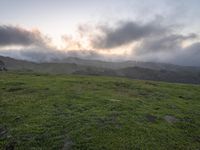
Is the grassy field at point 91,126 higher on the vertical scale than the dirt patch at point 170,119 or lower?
higher

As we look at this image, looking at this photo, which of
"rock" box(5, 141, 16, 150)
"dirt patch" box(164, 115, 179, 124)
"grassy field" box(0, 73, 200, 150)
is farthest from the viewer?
"dirt patch" box(164, 115, 179, 124)

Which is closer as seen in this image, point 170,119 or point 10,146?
point 10,146

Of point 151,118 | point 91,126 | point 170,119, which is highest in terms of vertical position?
point 91,126

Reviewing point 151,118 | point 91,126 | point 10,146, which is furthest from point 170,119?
point 10,146

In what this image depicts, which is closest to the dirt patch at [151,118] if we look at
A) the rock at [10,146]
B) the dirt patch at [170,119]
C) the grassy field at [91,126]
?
the grassy field at [91,126]

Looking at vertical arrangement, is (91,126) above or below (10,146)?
above

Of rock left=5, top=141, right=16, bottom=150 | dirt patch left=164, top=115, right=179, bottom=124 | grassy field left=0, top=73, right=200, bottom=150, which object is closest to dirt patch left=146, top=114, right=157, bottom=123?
Answer: grassy field left=0, top=73, right=200, bottom=150

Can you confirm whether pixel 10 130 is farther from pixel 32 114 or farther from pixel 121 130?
pixel 121 130

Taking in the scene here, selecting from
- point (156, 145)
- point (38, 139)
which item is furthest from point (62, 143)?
point (156, 145)

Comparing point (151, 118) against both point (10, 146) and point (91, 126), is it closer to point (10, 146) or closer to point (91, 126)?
point (91, 126)

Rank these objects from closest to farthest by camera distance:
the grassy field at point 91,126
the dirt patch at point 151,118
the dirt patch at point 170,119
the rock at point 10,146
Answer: the rock at point 10,146, the grassy field at point 91,126, the dirt patch at point 151,118, the dirt patch at point 170,119

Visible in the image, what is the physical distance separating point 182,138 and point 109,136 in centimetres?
721

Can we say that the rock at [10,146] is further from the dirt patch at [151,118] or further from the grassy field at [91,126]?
the dirt patch at [151,118]

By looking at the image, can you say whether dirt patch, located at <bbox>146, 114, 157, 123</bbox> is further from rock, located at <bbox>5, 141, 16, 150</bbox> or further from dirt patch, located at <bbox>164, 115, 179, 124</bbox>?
rock, located at <bbox>5, 141, 16, 150</bbox>
